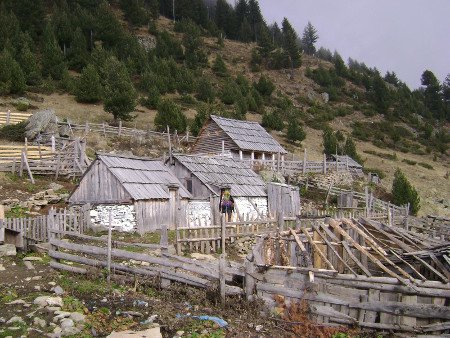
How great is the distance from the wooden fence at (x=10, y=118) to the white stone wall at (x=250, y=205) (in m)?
20.7

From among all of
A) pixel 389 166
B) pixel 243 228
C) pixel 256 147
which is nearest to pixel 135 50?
pixel 256 147

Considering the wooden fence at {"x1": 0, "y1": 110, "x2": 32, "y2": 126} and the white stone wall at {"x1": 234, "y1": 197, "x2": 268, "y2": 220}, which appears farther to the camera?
the wooden fence at {"x1": 0, "y1": 110, "x2": 32, "y2": 126}

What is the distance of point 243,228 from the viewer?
19.6 m

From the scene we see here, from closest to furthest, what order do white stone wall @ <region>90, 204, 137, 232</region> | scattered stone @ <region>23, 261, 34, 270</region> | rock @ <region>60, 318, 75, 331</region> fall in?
rock @ <region>60, 318, 75, 331</region> → scattered stone @ <region>23, 261, 34, 270</region> → white stone wall @ <region>90, 204, 137, 232</region>

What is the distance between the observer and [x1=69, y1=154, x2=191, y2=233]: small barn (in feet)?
70.1

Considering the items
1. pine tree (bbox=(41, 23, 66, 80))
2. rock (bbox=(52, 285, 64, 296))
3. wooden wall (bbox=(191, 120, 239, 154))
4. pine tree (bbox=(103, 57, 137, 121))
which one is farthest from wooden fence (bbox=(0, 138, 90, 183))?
pine tree (bbox=(41, 23, 66, 80))

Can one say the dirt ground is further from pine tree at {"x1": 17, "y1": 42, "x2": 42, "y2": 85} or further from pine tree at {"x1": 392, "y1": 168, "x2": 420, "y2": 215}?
pine tree at {"x1": 17, "y1": 42, "x2": 42, "y2": 85}

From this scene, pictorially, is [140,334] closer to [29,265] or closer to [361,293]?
[361,293]

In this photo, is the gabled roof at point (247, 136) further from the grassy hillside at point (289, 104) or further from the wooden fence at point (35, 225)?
the wooden fence at point (35, 225)

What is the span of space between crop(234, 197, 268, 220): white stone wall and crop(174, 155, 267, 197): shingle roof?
327 mm

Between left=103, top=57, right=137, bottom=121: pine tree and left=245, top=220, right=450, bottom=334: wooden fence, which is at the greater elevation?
left=103, top=57, right=137, bottom=121: pine tree

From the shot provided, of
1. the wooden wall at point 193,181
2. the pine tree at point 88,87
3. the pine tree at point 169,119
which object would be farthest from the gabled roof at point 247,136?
the pine tree at point 88,87

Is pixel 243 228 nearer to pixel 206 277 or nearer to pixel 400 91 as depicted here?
pixel 206 277

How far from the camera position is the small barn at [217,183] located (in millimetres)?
25797
